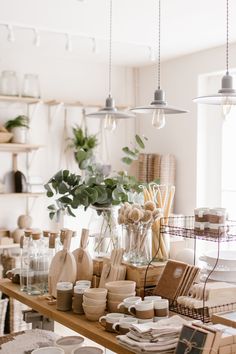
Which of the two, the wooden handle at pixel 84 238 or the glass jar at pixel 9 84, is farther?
the glass jar at pixel 9 84

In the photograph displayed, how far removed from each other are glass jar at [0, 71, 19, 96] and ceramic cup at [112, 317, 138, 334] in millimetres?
3295

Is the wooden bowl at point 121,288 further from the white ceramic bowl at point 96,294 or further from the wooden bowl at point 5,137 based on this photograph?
the wooden bowl at point 5,137

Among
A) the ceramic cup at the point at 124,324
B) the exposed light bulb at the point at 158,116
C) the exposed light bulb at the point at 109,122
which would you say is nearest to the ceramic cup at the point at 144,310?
the ceramic cup at the point at 124,324

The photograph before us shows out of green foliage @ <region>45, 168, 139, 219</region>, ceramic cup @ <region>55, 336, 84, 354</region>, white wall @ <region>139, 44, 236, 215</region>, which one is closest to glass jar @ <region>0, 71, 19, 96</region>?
white wall @ <region>139, 44, 236, 215</region>

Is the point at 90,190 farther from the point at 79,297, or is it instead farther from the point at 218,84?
the point at 218,84

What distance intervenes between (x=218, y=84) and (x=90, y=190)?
2.78 meters

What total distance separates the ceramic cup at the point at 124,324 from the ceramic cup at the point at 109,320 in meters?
0.03

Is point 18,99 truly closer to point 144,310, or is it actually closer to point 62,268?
point 62,268

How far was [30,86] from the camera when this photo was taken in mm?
4891

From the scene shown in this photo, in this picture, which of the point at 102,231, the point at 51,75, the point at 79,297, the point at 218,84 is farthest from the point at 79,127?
the point at 79,297

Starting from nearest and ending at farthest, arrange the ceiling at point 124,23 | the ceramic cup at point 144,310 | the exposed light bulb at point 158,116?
the ceramic cup at point 144,310, the exposed light bulb at point 158,116, the ceiling at point 124,23

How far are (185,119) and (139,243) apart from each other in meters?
2.96

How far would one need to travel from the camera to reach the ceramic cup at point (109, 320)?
191 centimetres

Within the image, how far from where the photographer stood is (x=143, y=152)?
5648mm
